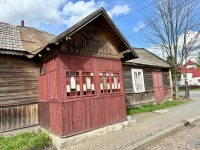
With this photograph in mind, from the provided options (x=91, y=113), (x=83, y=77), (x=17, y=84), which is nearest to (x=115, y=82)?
(x=83, y=77)

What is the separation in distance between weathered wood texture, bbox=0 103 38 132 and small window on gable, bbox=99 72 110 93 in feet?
10.7

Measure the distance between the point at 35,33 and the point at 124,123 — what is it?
24.5 ft

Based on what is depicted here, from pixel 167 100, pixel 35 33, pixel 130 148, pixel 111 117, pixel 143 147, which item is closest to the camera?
pixel 130 148

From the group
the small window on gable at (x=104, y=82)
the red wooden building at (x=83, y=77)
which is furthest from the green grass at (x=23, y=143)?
the small window on gable at (x=104, y=82)

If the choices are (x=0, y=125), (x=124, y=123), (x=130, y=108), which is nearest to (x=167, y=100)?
(x=130, y=108)

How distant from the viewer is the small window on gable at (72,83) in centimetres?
616

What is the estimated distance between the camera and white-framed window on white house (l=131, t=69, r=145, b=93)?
510 inches

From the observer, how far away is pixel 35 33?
32.9 ft

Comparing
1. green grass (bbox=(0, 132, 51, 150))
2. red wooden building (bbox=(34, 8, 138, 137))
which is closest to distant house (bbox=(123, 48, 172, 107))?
red wooden building (bbox=(34, 8, 138, 137))

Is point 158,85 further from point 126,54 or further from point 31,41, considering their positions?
point 31,41

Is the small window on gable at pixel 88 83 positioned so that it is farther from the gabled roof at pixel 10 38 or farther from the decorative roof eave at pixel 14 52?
the gabled roof at pixel 10 38

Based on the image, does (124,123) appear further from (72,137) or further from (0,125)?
(0,125)

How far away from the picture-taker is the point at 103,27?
305 inches

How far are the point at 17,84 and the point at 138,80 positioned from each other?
934 cm
